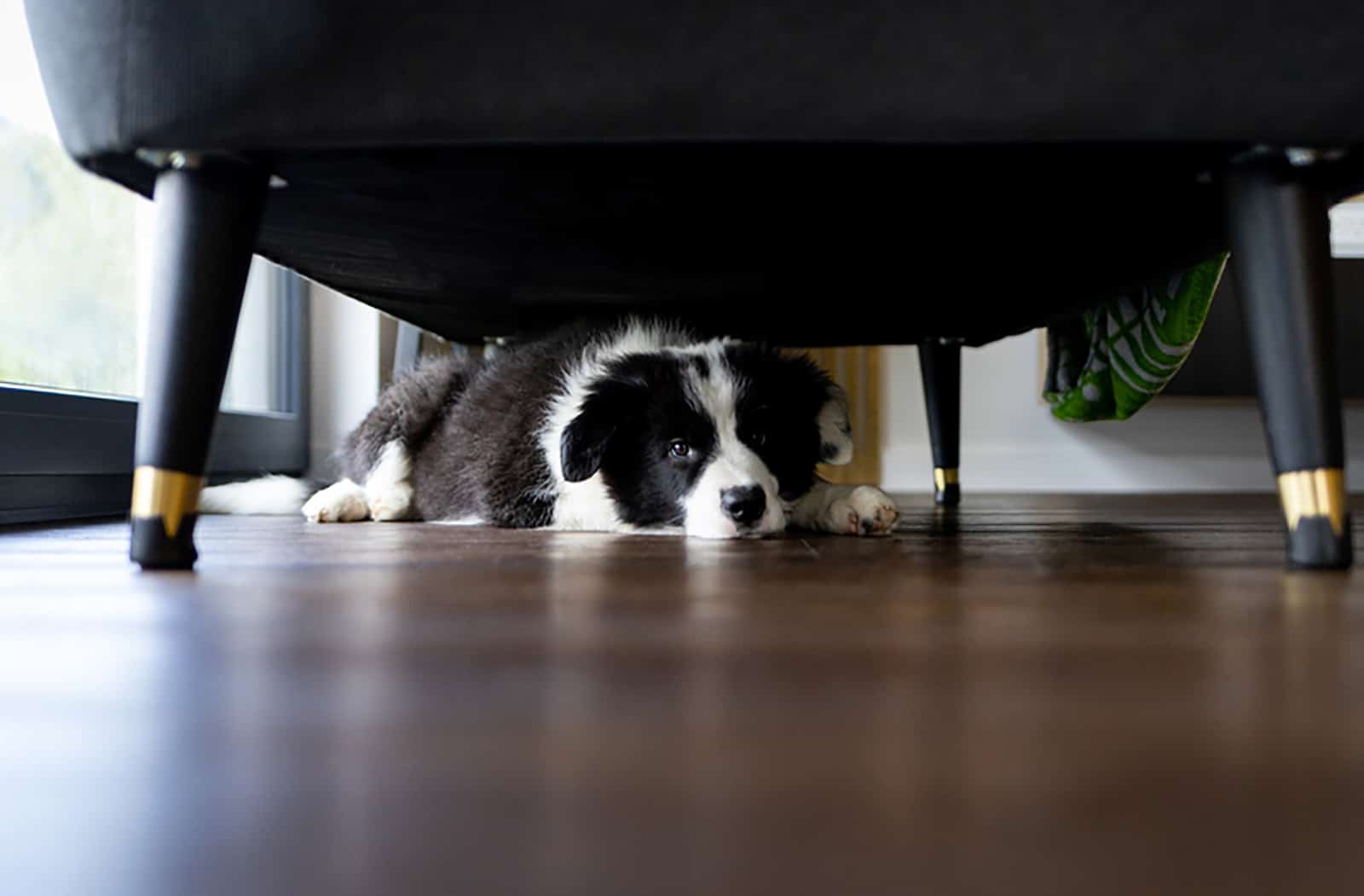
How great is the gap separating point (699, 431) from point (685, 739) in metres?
1.30

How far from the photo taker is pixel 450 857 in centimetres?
35

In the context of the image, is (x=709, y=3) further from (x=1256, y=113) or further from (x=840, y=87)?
(x=1256, y=113)

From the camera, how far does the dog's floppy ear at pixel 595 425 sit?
1.78 m

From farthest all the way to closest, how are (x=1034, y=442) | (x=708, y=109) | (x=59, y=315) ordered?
(x=1034, y=442)
(x=59, y=315)
(x=708, y=109)

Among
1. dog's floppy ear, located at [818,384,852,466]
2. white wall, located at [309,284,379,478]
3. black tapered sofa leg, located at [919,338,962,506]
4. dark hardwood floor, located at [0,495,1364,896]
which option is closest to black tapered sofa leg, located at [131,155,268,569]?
dark hardwood floor, located at [0,495,1364,896]

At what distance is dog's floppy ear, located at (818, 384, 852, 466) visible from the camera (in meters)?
1.94

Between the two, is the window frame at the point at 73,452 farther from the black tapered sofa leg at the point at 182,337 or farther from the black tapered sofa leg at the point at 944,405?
the black tapered sofa leg at the point at 944,405

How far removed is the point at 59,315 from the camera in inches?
88.5

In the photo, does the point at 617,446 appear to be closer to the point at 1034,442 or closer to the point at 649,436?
the point at 649,436

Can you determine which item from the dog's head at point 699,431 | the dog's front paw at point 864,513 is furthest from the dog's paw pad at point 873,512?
the dog's head at point 699,431

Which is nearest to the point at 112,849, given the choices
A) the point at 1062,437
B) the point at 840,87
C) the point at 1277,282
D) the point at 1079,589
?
the point at 1079,589

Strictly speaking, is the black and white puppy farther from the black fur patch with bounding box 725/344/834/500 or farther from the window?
the window

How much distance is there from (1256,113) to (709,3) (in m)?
0.56

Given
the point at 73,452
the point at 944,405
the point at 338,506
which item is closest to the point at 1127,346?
the point at 944,405
